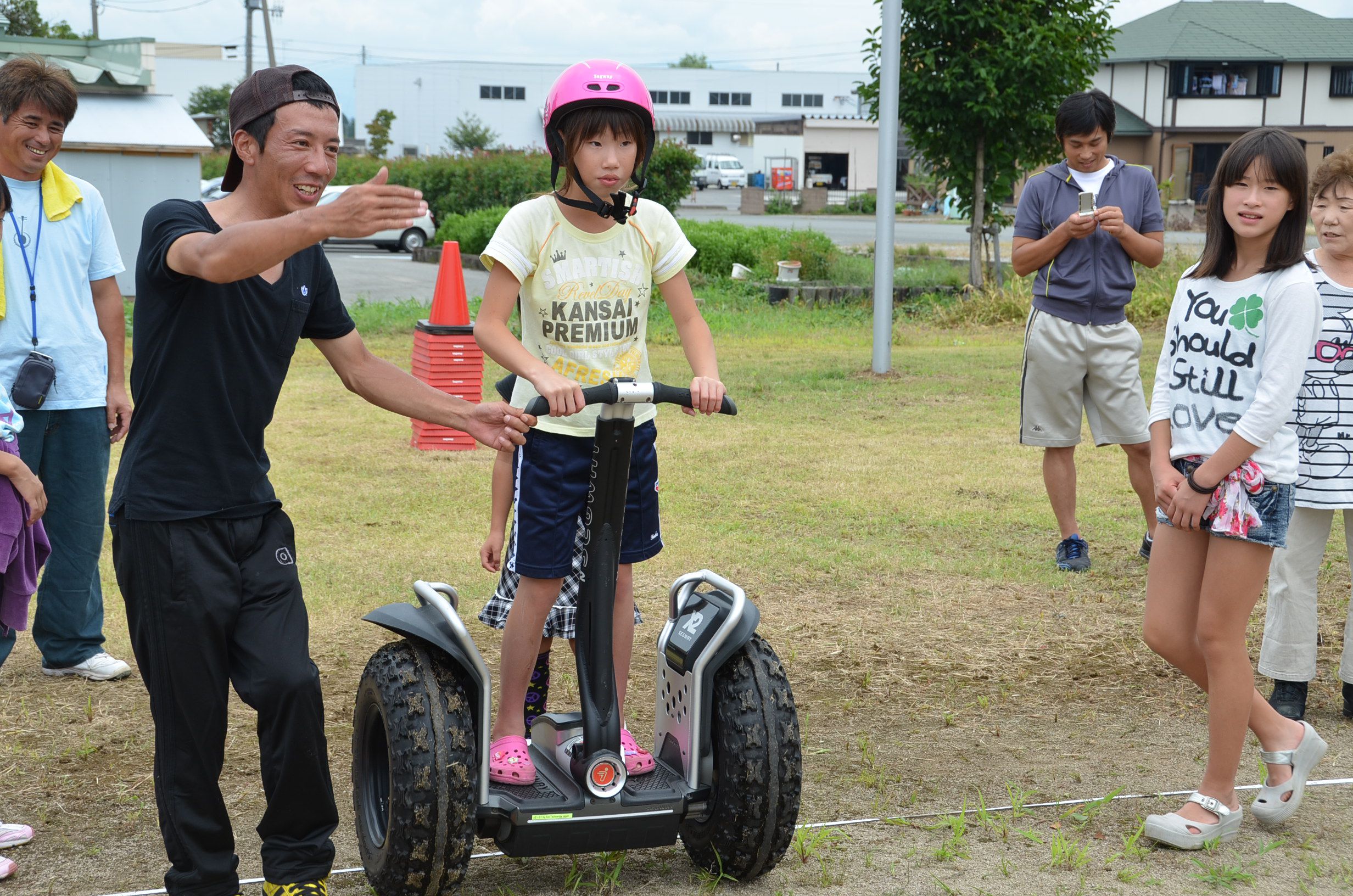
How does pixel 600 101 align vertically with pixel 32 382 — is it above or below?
above

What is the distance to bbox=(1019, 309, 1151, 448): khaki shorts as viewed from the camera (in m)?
6.16

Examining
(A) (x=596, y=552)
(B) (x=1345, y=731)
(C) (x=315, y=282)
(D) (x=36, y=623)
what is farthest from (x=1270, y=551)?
(D) (x=36, y=623)

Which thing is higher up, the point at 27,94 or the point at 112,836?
the point at 27,94

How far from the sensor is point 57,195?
14.5ft

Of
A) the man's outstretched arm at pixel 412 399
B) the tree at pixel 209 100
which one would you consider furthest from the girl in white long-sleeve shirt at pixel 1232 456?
the tree at pixel 209 100

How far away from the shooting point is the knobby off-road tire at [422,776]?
300 centimetres

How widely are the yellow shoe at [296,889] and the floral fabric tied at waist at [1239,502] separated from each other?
8.04ft

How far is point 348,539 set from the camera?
6641 millimetres

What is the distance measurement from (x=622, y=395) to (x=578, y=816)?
3.34ft

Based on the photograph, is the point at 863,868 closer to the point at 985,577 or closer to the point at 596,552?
the point at 596,552

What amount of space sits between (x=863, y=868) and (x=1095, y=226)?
3702 millimetres

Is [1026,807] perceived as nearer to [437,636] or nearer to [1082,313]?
[437,636]

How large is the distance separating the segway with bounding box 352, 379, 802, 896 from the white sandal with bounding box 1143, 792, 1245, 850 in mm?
1069

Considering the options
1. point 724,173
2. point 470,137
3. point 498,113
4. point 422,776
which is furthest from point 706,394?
point 498,113
